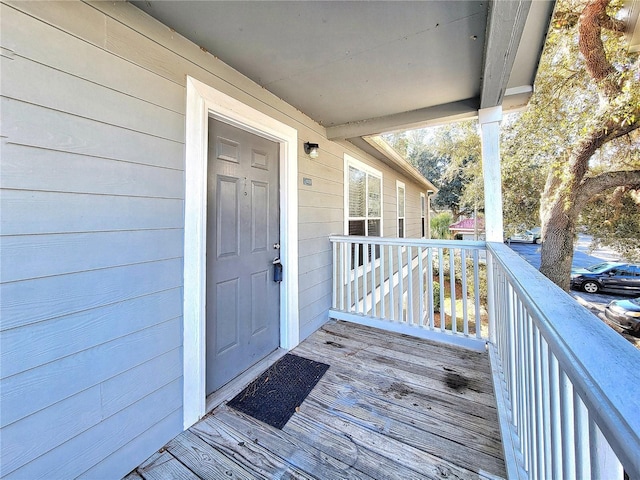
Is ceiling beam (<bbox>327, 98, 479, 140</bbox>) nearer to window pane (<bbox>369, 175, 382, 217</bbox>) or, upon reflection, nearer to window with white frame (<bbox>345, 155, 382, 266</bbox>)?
window with white frame (<bbox>345, 155, 382, 266</bbox>)

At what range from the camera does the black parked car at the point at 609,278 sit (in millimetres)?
8914

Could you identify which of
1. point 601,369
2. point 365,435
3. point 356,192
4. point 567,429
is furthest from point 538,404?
point 356,192

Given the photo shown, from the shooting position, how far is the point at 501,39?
148cm

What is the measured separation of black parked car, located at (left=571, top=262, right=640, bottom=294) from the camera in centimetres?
891

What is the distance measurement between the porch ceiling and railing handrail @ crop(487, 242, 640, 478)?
147cm

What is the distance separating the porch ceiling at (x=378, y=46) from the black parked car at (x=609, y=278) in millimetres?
10872

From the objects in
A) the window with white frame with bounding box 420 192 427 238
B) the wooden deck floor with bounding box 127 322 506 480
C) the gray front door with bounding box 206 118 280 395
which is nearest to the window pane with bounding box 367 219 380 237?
the gray front door with bounding box 206 118 280 395

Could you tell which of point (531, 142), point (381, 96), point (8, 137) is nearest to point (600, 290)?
point (531, 142)

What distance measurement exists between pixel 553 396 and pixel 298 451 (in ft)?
4.47

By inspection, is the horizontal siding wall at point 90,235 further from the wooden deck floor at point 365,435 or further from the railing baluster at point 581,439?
the railing baluster at point 581,439

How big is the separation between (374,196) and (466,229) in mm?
20949

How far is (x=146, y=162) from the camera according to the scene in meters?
1.45

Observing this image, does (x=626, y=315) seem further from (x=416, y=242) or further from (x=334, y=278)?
(x=334, y=278)

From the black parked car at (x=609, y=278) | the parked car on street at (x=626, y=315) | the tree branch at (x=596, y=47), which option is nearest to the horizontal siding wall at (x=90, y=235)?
the tree branch at (x=596, y=47)
